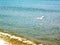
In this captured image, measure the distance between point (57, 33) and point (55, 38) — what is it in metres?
1.57

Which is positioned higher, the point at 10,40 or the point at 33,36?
the point at 33,36

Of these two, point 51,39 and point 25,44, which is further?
point 51,39

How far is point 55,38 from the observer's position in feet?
55.7

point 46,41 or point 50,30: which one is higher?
point 50,30

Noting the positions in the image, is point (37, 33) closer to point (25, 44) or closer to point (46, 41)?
point (46, 41)

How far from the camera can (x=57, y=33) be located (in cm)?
1845

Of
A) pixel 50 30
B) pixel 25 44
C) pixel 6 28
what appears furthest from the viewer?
pixel 6 28

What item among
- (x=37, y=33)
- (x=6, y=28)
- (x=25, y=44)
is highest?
(x=6, y=28)

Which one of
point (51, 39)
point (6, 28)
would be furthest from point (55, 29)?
point (6, 28)

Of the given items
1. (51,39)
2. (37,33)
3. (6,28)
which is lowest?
(51,39)

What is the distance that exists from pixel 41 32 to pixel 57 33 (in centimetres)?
154

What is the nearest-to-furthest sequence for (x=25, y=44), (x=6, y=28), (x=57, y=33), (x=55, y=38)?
(x=25, y=44), (x=55, y=38), (x=57, y=33), (x=6, y=28)

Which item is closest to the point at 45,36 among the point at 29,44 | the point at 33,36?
the point at 33,36

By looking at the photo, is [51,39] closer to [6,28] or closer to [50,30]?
[50,30]
